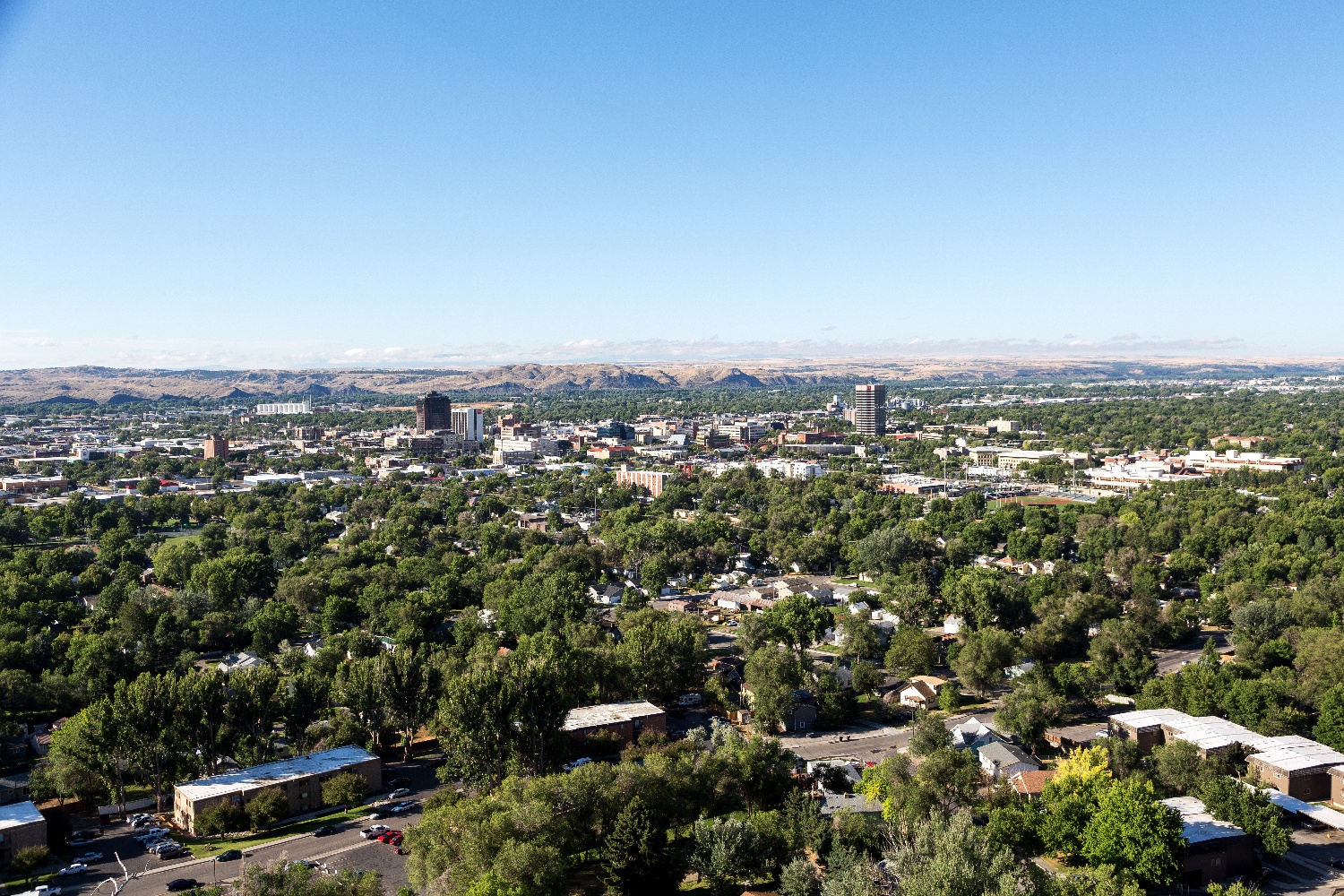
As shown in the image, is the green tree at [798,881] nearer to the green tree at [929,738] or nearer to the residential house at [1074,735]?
the green tree at [929,738]

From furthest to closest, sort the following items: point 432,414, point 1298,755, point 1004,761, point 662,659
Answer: point 432,414 < point 662,659 < point 1004,761 < point 1298,755

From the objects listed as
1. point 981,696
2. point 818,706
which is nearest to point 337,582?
point 818,706

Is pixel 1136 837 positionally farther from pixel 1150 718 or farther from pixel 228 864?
pixel 228 864

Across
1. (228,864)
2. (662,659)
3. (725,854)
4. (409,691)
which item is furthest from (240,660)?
(725,854)

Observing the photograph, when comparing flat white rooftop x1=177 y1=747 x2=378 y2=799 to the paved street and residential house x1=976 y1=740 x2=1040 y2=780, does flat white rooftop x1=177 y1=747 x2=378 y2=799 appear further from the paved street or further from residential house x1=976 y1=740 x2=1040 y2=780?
residential house x1=976 y1=740 x2=1040 y2=780

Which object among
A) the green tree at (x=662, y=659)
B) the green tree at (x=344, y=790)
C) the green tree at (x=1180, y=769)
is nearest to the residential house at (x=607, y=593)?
the green tree at (x=662, y=659)
